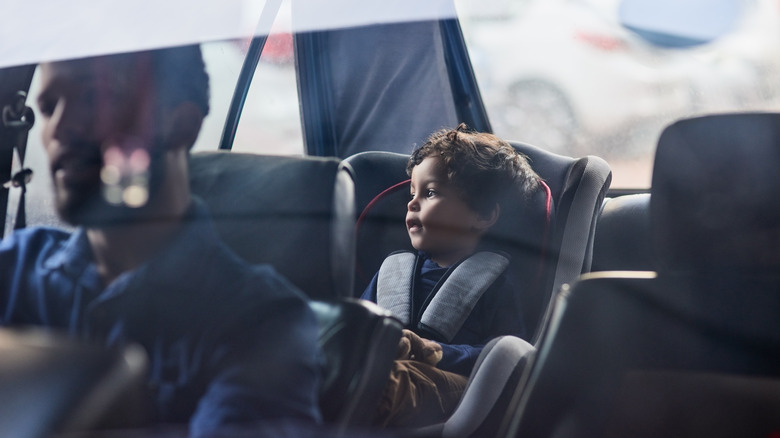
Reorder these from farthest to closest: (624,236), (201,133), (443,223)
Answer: (624,236) → (443,223) → (201,133)

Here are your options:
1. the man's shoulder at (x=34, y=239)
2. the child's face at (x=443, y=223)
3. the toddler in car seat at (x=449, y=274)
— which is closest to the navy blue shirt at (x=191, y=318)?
the man's shoulder at (x=34, y=239)

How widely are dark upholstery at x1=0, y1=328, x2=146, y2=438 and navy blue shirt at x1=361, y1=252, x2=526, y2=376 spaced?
43cm

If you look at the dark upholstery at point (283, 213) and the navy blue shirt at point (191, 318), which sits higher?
the dark upholstery at point (283, 213)

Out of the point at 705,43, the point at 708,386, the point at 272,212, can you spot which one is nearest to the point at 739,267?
the point at 708,386

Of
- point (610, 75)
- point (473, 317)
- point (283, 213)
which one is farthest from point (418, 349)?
point (610, 75)

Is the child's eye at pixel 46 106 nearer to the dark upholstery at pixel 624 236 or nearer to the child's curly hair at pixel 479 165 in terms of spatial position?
the child's curly hair at pixel 479 165

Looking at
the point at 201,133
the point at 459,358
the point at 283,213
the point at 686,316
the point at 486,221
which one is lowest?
the point at 459,358

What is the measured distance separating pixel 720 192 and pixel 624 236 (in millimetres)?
460

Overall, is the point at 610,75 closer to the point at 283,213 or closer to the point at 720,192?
the point at 720,192

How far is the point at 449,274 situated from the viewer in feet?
4.21

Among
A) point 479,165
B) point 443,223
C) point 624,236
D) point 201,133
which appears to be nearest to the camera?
point 201,133

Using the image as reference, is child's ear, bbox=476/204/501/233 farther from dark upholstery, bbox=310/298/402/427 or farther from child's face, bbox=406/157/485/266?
dark upholstery, bbox=310/298/402/427

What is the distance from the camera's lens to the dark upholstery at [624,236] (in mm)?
1207

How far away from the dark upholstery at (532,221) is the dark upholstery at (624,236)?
0.04m
